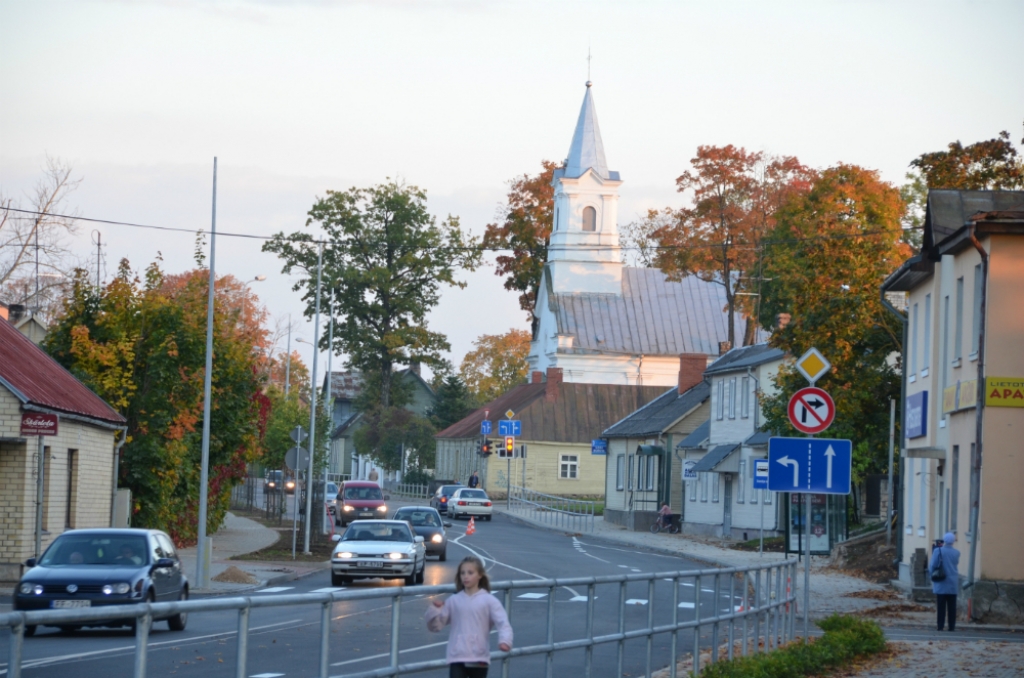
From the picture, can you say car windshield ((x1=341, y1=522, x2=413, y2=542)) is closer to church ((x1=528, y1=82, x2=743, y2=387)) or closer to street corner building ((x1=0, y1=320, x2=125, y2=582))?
street corner building ((x1=0, y1=320, x2=125, y2=582))

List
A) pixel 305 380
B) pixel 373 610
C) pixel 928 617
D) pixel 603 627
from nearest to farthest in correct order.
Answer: pixel 373 610 → pixel 603 627 → pixel 928 617 → pixel 305 380

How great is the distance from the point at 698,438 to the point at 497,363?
163 feet

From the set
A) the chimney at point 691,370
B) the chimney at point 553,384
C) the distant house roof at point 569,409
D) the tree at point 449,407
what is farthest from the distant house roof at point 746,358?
the tree at point 449,407

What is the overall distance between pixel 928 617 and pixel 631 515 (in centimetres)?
3979

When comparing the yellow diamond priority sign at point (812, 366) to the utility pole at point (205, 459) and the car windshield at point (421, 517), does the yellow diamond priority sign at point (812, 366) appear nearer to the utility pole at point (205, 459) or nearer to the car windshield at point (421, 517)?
the utility pole at point (205, 459)

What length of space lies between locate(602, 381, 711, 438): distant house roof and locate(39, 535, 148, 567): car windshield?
156 feet

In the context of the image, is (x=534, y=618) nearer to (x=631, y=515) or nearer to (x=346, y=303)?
(x=631, y=515)

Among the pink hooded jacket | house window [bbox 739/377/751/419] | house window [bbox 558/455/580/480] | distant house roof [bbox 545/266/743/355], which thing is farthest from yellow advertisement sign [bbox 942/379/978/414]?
distant house roof [bbox 545/266/743/355]

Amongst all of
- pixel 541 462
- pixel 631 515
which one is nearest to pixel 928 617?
pixel 631 515

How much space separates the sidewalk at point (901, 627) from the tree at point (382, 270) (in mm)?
43137

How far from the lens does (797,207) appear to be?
188ft

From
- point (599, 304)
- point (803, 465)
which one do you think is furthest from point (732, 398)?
point (599, 304)

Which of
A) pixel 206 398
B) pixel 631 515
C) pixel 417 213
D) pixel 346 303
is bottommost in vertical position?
pixel 631 515

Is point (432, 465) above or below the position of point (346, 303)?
below
